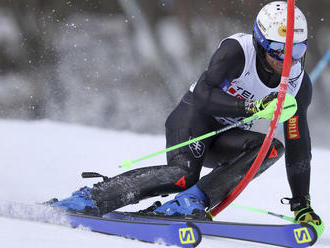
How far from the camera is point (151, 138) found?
761 cm

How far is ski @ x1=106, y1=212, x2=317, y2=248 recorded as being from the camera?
351 cm

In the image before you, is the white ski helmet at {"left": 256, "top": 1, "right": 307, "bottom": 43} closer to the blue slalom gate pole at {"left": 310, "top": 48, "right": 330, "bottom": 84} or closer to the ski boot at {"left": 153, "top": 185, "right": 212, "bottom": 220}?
the ski boot at {"left": 153, "top": 185, "right": 212, "bottom": 220}

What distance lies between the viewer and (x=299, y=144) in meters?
3.90

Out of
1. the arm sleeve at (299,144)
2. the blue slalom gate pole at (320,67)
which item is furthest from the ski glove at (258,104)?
the blue slalom gate pole at (320,67)

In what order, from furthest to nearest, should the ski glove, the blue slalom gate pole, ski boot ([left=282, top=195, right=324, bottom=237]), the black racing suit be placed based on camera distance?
the blue slalom gate pole → ski boot ([left=282, top=195, right=324, bottom=237]) → the black racing suit → the ski glove

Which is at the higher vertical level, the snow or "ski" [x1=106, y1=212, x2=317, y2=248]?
the snow

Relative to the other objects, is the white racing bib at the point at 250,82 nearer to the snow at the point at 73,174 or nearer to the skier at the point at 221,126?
the skier at the point at 221,126

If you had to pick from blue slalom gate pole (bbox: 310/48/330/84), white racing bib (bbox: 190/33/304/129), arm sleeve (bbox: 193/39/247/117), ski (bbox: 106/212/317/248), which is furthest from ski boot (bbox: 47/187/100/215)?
blue slalom gate pole (bbox: 310/48/330/84)

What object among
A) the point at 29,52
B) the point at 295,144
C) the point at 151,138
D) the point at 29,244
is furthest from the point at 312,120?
the point at 29,244

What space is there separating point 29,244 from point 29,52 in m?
7.81

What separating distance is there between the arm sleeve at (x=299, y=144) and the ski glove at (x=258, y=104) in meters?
0.39

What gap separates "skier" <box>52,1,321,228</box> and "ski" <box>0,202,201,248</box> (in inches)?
3.4

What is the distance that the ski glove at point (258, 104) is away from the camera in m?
3.47

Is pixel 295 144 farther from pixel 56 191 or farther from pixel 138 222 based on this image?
pixel 56 191
